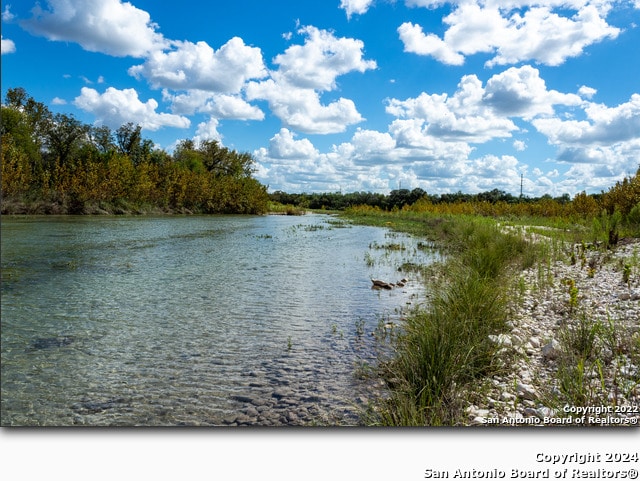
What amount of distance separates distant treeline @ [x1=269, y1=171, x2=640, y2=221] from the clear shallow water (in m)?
5.64

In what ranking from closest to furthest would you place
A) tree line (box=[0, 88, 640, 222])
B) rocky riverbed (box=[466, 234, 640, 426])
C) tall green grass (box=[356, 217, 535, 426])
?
rocky riverbed (box=[466, 234, 640, 426]) < tall green grass (box=[356, 217, 535, 426]) < tree line (box=[0, 88, 640, 222])

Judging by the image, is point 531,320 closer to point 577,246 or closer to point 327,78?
point 327,78

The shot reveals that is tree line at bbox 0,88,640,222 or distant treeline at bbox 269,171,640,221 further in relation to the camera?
distant treeline at bbox 269,171,640,221

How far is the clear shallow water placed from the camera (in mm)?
4184

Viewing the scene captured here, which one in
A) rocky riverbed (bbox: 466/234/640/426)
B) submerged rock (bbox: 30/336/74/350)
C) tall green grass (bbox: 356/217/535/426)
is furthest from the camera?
submerged rock (bbox: 30/336/74/350)

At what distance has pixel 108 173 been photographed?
38.4m

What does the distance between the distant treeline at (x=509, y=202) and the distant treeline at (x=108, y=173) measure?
12.5 meters

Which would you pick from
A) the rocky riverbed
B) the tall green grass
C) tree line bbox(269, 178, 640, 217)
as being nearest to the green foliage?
the tall green grass

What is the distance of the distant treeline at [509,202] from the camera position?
47.2ft

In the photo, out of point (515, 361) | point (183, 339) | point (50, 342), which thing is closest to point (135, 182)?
point (50, 342)

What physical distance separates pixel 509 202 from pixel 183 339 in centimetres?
2976

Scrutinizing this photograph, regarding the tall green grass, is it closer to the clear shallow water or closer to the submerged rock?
the clear shallow water

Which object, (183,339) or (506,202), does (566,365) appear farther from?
(506,202)
